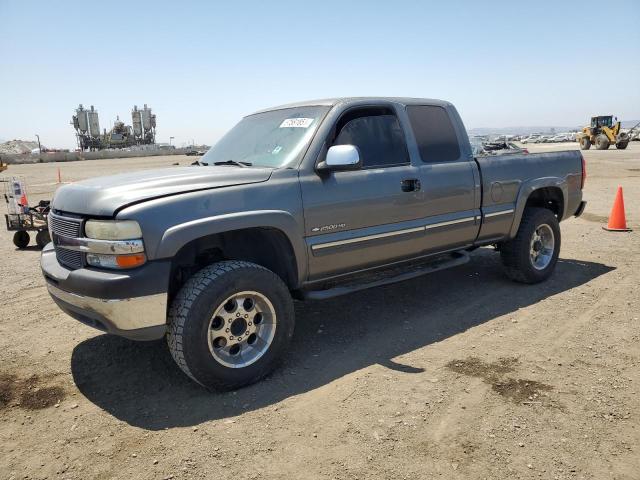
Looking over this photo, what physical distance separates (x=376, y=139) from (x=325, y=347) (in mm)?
1804

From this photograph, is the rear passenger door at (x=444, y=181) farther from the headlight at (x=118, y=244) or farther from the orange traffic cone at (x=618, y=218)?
the orange traffic cone at (x=618, y=218)

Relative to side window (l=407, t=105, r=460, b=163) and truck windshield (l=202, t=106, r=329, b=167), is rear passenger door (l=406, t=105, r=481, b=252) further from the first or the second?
truck windshield (l=202, t=106, r=329, b=167)

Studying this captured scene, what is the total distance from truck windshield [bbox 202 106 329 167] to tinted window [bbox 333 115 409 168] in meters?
0.28

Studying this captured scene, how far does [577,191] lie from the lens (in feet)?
19.5

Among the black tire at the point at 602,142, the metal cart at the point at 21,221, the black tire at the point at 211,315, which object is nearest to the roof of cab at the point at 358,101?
the black tire at the point at 211,315

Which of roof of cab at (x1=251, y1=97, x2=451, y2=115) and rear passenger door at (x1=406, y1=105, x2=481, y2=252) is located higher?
roof of cab at (x1=251, y1=97, x2=451, y2=115)

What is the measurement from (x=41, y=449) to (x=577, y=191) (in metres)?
5.91

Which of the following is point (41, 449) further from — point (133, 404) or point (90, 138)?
point (90, 138)

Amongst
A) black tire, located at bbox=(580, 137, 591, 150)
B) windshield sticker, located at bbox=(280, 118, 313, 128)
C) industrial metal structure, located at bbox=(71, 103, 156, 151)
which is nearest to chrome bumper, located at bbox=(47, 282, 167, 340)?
windshield sticker, located at bbox=(280, 118, 313, 128)

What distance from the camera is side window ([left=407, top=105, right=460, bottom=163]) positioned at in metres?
4.49

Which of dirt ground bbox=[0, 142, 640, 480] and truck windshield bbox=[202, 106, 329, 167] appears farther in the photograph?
truck windshield bbox=[202, 106, 329, 167]

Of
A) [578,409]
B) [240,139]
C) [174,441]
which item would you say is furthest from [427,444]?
[240,139]

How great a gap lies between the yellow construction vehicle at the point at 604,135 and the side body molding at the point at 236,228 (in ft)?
126

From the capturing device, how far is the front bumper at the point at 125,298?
9.65 ft
